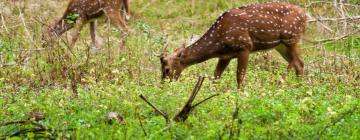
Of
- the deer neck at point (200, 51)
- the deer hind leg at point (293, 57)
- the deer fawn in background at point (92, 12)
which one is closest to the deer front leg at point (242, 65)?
the deer neck at point (200, 51)

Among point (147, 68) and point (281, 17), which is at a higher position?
point (281, 17)

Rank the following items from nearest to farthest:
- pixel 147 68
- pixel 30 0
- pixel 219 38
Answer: pixel 219 38 → pixel 147 68 → pixel 30 0

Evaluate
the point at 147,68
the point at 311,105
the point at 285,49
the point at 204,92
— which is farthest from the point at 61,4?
the point at 311,105

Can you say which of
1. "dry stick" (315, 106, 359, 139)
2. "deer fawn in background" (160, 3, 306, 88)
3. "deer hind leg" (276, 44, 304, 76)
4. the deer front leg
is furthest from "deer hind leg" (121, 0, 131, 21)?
"dry stick" (315, 106, 359, 139)

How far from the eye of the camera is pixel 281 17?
36.8 ft

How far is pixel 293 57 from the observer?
11469 mm

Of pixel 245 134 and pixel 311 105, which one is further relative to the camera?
pixel 311 105

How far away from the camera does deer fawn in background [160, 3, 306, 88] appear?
10977mm

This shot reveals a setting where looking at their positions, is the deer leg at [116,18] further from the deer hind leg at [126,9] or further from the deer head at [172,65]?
the deer head at [172,65]

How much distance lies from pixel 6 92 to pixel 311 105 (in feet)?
11.9

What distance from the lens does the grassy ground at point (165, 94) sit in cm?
733

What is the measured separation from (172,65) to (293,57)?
1636 mm

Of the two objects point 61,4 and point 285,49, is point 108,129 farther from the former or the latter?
point 61,4

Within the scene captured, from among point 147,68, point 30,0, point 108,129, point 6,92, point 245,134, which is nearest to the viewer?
point 245,134
